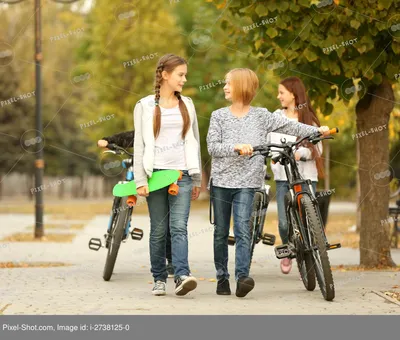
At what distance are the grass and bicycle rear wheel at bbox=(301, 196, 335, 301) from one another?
8.29 m

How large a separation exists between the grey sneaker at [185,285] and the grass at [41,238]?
26.1 ft

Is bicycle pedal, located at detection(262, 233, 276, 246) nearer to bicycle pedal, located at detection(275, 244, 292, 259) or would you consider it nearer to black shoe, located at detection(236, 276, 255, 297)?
bicycle pedal, located at detection(275, 244, 292, 259)

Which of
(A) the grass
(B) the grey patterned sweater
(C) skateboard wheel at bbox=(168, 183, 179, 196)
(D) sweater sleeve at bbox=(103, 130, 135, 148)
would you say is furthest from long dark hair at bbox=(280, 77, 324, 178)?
(A) the grass

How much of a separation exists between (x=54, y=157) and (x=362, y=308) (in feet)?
160

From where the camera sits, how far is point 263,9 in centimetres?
962

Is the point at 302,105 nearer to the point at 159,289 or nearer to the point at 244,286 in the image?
the point at 244,286

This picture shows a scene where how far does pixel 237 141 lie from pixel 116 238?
1.82m

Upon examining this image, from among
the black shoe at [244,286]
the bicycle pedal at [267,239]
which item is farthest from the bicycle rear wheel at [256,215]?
the black shoe at [244,286]

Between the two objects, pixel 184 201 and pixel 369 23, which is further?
pixel 369 23

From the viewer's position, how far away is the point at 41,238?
15.8m

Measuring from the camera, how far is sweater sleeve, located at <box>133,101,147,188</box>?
781cm
